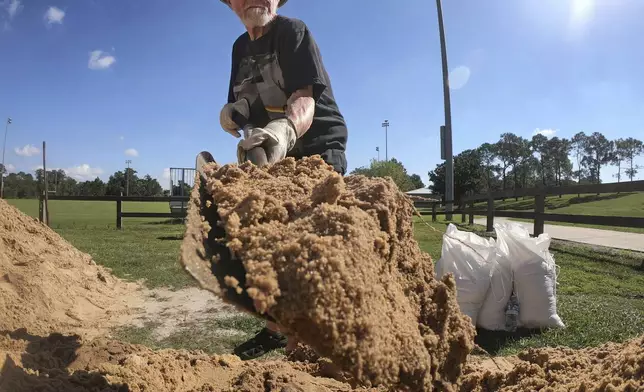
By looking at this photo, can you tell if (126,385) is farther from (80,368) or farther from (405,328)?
(405,328)

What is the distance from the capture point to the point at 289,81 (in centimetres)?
213

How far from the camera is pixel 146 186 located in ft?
214

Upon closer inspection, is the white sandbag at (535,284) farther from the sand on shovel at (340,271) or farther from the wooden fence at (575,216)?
the wooden fence at (575,216)

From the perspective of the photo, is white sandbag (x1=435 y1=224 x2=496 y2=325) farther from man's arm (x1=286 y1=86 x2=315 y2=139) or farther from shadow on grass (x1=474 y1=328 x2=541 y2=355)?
man's arm (x1=286 y1=86 x2=315 y2=139)

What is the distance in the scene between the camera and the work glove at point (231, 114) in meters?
2.27

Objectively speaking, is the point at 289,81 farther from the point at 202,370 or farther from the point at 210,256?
the point at 202,370

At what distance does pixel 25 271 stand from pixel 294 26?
320cm

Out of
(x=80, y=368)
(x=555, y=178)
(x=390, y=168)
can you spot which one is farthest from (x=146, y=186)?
(x=80, y=368)

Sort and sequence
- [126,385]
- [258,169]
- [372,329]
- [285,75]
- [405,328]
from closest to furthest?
[372,329] < [405,328] < [258,169] < [126,385] < [285,75]

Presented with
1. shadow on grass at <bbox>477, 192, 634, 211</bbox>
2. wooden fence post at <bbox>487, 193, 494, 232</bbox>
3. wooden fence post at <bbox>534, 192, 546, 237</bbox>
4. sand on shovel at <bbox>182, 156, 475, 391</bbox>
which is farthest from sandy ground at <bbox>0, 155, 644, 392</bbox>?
shadow on grass at <bbox>477, 192, 634, 211</bbox>

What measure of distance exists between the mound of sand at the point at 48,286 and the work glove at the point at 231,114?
179 cm

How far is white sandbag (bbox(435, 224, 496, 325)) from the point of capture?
329 centimetres

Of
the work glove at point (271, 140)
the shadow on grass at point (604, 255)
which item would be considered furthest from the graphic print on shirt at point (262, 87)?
the shadow on grass at point (604, 255)

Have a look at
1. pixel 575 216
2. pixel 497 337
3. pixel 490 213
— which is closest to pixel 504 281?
pixel 497 337
